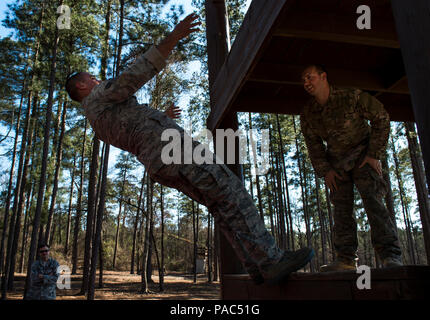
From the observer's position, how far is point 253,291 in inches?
92.5

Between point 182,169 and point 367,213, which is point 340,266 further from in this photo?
point 182,169

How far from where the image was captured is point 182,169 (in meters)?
2.11

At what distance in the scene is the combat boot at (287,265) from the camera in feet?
5.70

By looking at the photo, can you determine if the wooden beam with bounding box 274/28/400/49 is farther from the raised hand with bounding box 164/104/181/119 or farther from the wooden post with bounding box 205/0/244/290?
the wooden post with bounding box 205/0/244/290

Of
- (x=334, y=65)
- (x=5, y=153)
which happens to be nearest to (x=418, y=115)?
(x=334, y=65)

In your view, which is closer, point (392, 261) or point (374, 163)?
point (392, 261)

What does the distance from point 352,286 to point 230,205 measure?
2.88 feet

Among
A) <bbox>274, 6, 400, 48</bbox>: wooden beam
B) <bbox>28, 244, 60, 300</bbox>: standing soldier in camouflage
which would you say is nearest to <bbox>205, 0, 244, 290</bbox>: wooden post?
<bbox>274, 6, 400, 48</bbox>: wooden beam

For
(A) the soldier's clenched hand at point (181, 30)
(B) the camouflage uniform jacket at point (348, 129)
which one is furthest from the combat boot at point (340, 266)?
(A) the soldier's clenched hand at point (181, 30)

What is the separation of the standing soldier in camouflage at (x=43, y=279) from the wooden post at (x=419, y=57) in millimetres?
6407

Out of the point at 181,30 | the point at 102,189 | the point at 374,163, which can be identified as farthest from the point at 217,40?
the point at 102,189

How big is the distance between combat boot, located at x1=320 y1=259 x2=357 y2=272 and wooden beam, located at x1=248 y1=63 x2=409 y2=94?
1919mm

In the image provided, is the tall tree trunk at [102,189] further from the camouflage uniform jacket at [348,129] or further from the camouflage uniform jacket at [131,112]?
the camouflage uniform jacket at [348,129]
